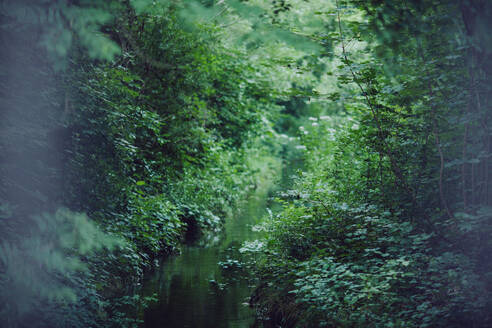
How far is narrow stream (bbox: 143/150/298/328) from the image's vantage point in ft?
22.1

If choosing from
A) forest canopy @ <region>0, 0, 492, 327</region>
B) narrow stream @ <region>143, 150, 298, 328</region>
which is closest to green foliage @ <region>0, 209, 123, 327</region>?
forest canopy @ <region>0, 0, 492, 327</region>

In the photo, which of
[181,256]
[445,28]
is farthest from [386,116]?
[181,256]

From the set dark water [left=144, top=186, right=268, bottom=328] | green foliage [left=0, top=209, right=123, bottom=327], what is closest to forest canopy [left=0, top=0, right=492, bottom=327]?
green foliage [left=0, top=209, right=123, bottom=327]

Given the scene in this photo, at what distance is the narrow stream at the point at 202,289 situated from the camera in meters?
6.75

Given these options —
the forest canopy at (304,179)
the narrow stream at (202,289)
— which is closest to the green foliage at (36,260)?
the forest canopy at (304,179)

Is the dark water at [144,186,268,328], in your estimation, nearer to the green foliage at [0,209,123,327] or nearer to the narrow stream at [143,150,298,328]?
the narrow stream at [143,150,298,328]

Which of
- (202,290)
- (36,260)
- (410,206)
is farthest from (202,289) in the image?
(36,260)

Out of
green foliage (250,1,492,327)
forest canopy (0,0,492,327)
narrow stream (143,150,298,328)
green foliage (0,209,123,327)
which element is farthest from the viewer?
narrow stream (143,150,298,328)

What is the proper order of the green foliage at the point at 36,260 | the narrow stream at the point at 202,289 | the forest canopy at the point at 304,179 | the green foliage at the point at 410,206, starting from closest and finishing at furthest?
the green foliage at the point at 36,260
the forest canopy at the point at 304,179
the green foliage at the point at 410,206
the narrow stream at the point at 202,289

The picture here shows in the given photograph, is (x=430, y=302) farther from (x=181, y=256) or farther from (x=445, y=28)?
(x=181, y=256)

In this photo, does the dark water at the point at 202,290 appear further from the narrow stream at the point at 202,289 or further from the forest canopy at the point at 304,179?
the forest canopy at the point at 304,179

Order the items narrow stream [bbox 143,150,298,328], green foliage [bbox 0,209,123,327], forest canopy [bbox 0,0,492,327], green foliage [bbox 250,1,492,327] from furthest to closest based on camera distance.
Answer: narrow stream [bbox 143,150,298,328]
green foliage [bbox 250,1,492,327]
forest canopy [bbox 0,0,492,327]
green foliage [bbox 0,209,123,327]

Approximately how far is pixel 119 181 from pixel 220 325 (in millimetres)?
2694

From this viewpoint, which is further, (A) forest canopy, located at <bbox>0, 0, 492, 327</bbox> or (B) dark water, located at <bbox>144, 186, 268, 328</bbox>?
(B) dark water, located at <bbox>144, 186, 268, 328</bbox>
